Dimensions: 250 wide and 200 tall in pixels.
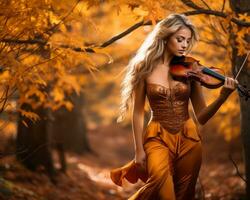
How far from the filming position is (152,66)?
4.72 metres

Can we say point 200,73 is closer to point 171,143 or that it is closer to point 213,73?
point 213,73

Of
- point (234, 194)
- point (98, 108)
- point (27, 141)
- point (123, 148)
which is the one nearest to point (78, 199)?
point (27, 141)

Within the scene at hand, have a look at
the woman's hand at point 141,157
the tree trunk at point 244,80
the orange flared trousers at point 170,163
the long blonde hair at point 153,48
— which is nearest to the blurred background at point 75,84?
→ the tree trunk at point 244,80

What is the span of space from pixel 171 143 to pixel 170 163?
0.58 ft

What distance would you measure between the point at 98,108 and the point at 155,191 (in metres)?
25.2

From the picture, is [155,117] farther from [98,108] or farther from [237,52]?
[98,108]

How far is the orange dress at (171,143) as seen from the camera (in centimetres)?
462

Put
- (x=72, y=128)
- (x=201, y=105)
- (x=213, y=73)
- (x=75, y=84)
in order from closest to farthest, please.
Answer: (x=213, y=73)
(x=201, y=105)
(x=75, y=84)
(x=72, y=128)

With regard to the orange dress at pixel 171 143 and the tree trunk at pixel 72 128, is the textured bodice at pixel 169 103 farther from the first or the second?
→ the tree trunk at pixel 72 128

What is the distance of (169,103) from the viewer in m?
4.71

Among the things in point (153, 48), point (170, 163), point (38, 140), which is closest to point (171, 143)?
point (170, 163)

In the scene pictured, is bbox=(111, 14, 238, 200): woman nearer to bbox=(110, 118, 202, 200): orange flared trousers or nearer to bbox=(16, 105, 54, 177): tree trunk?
bbox=(110, 118, 202, 200): orange flared trousers

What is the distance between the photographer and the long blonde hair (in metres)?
4.66

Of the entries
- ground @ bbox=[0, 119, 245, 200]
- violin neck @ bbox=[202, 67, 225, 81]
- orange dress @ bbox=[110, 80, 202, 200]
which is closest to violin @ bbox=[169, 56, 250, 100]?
violin neck @ bbox=[202, 67, 225, 81]
